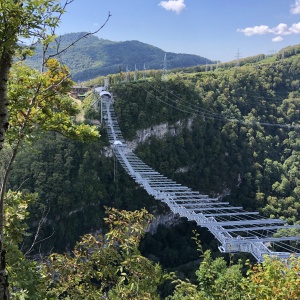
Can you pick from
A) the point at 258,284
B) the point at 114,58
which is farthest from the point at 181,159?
the point at 114,58

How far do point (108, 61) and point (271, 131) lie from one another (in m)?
85.8

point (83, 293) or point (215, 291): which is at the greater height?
point (83, 293)

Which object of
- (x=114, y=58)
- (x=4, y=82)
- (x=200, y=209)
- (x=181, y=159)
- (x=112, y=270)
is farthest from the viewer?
(x=114, y=58)

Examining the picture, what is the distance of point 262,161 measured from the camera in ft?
116

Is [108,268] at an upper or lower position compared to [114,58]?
lower

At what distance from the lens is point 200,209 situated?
15.7 metres

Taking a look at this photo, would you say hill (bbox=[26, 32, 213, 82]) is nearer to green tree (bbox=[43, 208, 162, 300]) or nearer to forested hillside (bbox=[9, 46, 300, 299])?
forested hillside (bbox=[9, 46, 300, 299])

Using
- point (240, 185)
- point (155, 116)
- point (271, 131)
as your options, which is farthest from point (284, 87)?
point (155, 116)

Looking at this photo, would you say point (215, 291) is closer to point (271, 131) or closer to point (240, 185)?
point (240, 185)

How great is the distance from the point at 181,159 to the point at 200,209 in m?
14.9

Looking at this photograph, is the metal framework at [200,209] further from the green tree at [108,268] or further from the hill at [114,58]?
the hill at [114,58]

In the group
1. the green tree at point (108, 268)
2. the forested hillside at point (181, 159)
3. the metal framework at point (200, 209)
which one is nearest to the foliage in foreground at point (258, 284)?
the green tree at point (108, 268)

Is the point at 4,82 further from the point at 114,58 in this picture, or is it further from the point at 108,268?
the point at 114,58

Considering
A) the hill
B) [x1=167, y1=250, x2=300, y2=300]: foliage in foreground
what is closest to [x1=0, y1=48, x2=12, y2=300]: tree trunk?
[x1=167, y1=250, x2=300, y2=300]: foliage in foreground
